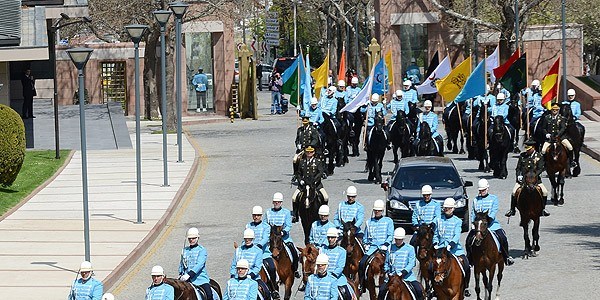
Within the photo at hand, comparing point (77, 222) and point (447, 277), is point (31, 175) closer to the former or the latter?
point (77, 222)

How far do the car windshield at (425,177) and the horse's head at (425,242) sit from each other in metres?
8.12

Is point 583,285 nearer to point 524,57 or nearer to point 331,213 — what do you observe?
point 331,213

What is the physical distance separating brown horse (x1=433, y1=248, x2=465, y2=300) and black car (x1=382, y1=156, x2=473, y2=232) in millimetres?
7368

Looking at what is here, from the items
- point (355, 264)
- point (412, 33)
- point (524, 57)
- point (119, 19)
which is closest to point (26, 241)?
point (355, 264)

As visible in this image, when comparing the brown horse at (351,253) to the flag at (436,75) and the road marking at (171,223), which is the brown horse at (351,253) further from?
the flag at (436,75)

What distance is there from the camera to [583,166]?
128ft

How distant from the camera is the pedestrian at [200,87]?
6178 centimetres

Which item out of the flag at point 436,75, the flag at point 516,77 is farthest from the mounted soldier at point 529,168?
the flag at point 436,75

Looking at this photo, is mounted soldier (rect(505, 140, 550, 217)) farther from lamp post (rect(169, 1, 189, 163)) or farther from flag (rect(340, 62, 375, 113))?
lamp post (rect(169, 1, 189, 163))

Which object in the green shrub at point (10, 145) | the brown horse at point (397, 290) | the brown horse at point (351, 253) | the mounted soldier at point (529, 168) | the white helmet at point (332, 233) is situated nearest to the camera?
the brown horse at point (397, 290)

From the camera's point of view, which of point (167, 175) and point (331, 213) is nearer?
point (331, 213)

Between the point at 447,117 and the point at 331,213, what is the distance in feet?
41.3

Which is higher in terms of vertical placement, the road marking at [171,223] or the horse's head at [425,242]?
the horse's head at [425,242]

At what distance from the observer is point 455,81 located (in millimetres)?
39719
